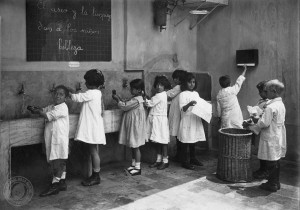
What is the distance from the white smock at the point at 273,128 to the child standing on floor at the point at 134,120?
1968 mm

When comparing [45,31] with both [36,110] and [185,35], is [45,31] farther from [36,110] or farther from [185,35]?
[185,35]

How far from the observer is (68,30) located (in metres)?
6.20

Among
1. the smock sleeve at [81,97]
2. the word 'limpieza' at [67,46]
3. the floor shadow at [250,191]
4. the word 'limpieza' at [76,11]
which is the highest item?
the word 'limpieza' at [76,11]

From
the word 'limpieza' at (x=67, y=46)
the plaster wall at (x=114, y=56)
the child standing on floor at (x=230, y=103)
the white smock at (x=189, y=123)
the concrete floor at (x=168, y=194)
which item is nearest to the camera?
the concrete floor at (x=168, y=194)

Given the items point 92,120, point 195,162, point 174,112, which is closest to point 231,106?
point 174,112

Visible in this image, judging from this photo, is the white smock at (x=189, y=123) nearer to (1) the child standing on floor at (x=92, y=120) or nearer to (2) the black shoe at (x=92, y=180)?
(1) the child standing on floor at (x=92, y=120)

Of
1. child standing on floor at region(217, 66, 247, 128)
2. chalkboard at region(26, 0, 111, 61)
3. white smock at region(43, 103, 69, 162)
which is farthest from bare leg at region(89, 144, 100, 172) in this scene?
child standing on floor at region(217, 66, 247, 128)

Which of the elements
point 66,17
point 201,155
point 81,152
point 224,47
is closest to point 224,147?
point 201,155

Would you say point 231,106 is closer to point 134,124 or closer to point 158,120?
point 158,120

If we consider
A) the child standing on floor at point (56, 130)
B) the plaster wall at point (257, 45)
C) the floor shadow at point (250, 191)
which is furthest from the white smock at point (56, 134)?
the plaster wall at point (257, 45)

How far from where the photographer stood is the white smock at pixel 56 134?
520 cm

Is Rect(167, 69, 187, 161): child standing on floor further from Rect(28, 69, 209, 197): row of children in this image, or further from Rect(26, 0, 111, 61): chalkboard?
Rect(26, 0, 111, 61): chalkboard

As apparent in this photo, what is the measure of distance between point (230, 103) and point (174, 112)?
44.9 inches

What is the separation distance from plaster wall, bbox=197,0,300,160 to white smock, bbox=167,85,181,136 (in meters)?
1.52
